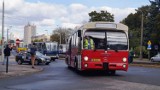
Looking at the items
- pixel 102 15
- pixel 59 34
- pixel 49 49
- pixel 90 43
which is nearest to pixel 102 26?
pixel 90 43

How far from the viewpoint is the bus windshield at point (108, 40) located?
23.0 m

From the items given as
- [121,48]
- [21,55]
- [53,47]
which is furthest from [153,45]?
[121,48]

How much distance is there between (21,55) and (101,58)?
64.5ft

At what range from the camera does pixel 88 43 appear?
23016mm

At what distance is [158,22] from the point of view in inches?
2884

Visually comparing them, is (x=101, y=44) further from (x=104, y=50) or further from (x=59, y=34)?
(x=59, y=34)

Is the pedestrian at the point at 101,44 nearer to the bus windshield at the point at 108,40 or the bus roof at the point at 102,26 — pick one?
the bus windshield at the point at 108,40

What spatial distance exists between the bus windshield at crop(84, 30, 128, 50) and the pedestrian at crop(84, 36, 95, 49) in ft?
0.55

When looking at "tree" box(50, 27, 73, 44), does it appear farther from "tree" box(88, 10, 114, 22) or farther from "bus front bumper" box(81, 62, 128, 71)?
"bus front bumper" box(81, 62, 128, 71)

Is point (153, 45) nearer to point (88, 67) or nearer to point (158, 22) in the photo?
point (158, 22)

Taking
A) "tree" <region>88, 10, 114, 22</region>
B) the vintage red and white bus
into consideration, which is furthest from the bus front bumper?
"tree" <region>88, 10, 114, 22</region>

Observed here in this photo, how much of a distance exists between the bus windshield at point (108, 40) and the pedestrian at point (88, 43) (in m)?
0.17

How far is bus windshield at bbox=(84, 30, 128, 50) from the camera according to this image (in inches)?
904

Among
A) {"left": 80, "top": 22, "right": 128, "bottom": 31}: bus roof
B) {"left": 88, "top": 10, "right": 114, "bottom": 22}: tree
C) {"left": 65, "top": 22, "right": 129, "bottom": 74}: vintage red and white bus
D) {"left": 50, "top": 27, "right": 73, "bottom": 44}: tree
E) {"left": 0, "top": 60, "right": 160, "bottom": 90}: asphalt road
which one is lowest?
{"left": 0, "top": 60, "right": 160, "bottom": 90}: asphalt road
